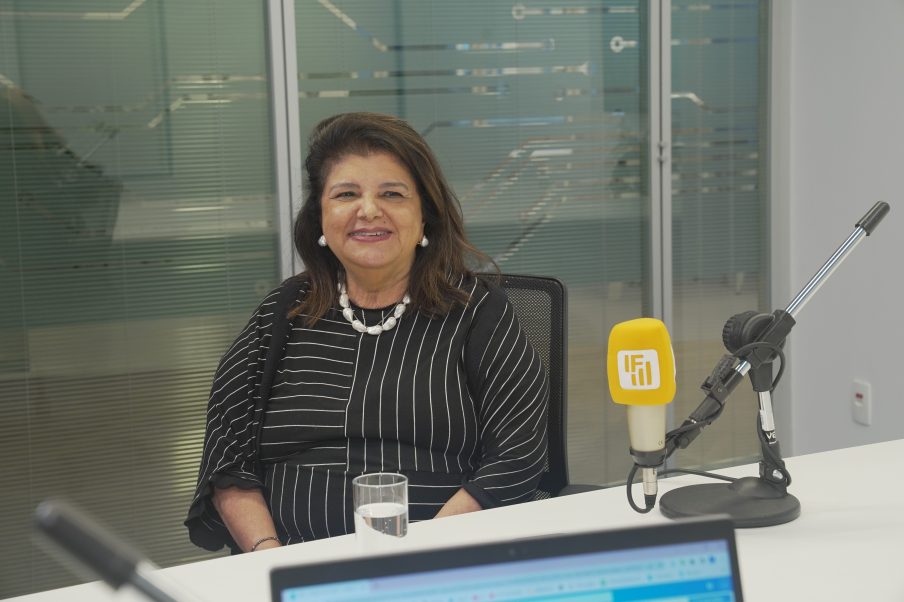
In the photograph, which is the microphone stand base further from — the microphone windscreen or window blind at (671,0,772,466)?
window blind at (671,0,772,466)

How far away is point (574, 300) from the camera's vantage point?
11.7ft

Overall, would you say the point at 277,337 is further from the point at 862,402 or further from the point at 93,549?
the point at 862,402

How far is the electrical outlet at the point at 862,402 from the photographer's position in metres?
3.41

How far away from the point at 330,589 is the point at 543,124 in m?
2.85

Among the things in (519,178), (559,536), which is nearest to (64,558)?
(559,536)

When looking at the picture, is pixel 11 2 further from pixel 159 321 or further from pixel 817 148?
pixel 817 148

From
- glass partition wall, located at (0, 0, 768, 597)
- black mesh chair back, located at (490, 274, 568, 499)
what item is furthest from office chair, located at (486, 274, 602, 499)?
glass partition wall, located at (0, 0, 768, 597)

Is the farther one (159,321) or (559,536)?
(159,321)

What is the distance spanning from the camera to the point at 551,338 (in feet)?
7.18

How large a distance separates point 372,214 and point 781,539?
1.01m

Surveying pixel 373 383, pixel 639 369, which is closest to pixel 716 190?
pixel 373 383

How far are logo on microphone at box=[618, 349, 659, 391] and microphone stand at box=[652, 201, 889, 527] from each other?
144 mm

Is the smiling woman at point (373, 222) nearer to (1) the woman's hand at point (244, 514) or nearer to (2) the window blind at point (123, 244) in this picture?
(1) the woman's hand at point (244, 514)

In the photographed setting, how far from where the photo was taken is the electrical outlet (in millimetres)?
3408
